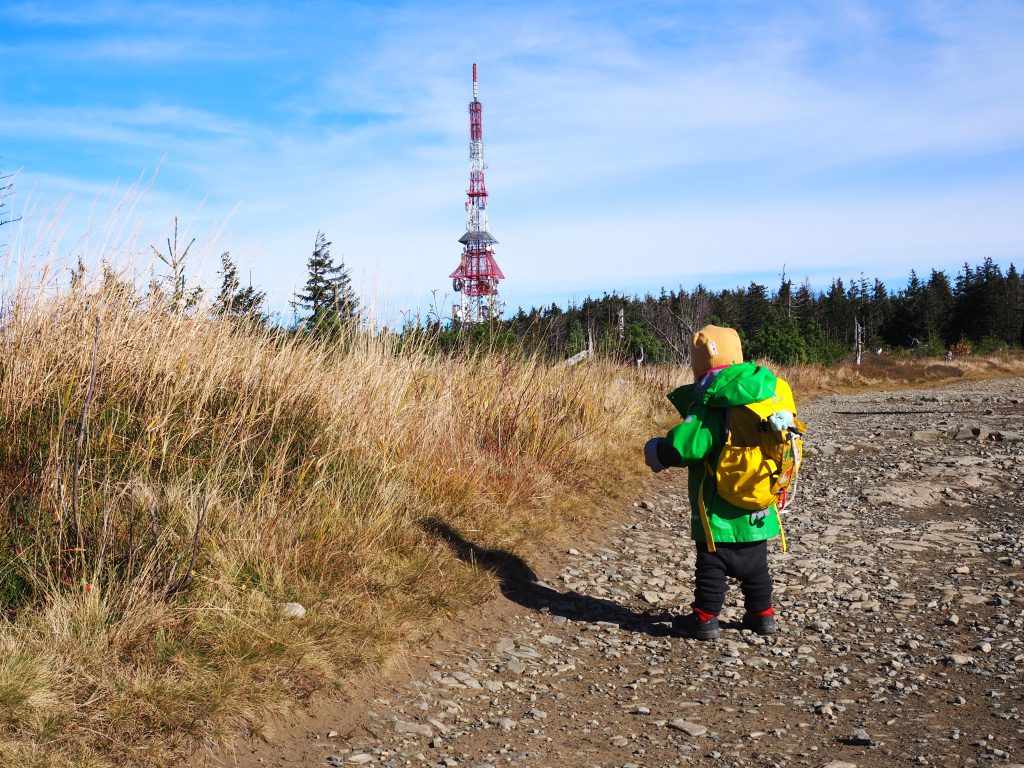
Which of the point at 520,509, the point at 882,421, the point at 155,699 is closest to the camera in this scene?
the point at 155,699

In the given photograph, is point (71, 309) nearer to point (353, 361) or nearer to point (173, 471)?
point (173, 471)

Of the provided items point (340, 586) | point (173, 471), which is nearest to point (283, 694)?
point (340, 586)

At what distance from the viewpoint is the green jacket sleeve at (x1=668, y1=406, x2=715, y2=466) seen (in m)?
4.14

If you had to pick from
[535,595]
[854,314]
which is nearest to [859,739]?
[535,595]

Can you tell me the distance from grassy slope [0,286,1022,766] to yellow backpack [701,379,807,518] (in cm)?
160

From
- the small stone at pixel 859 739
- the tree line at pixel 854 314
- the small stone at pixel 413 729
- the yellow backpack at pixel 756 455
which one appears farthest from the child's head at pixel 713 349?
the tree line at pixel 854 314

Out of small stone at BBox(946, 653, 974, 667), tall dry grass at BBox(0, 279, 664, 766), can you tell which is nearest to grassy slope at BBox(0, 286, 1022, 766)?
Answer: tall dry grass at BBox(0, 279, 664, 766)

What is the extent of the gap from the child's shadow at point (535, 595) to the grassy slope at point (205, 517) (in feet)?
0.43

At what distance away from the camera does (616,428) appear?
916cm

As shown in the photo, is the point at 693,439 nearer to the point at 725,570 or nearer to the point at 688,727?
the point at 725,570

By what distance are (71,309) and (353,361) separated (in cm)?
206

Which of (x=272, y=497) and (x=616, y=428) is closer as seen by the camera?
(x=272, y=497)

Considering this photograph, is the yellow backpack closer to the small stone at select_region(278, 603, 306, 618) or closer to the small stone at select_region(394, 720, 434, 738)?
the small stone at select_region(394, 720, 434, 738)

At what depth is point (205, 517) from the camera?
12.7 ft
